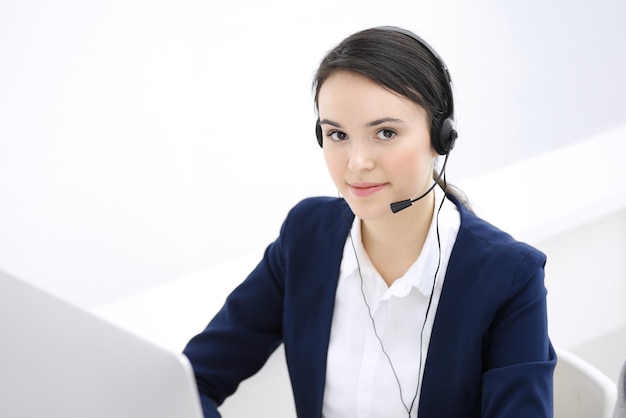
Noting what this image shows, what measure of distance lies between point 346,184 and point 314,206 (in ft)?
0.79

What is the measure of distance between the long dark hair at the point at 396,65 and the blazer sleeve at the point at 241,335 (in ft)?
1.18

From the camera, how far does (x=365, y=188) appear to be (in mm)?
1275

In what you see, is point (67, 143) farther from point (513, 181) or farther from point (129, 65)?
point (513, 181)

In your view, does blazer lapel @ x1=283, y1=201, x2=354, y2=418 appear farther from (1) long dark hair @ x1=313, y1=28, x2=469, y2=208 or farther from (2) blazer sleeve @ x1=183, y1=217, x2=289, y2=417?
(1) long dark hair @ x1=313, y1=28, x2=469, y2=208

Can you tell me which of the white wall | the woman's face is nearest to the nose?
the woman's face

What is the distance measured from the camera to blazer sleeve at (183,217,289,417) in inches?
55.9

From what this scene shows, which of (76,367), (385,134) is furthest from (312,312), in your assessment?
(76,367)

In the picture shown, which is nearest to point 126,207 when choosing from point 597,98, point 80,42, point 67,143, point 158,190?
point 158,190

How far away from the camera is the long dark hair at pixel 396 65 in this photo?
124 cm

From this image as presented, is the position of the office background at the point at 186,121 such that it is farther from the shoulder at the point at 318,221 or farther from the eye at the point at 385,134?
the eye at the point at 385,134

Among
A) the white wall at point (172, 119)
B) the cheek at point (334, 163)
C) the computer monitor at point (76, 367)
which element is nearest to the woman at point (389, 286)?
the cheek at point (334, 163)

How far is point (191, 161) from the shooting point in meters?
2.08

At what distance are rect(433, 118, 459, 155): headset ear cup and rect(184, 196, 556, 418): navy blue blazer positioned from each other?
15 cm

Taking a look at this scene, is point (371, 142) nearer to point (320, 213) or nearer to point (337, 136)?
point (337, 136)
